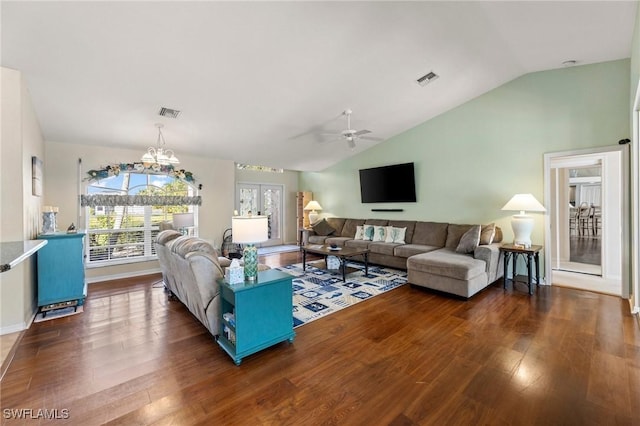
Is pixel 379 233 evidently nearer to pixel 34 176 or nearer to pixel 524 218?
pixel 524 218

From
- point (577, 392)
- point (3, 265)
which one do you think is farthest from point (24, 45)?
point (577, 392)

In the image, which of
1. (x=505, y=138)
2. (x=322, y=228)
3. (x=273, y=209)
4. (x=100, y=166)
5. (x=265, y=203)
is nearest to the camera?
(x=505, y=138)

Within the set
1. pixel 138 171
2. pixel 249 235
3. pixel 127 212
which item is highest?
pixel 138 171

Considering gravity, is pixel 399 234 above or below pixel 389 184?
below

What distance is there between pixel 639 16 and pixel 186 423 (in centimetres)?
528

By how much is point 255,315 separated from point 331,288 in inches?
81.0

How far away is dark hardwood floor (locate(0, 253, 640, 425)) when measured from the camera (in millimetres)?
1809

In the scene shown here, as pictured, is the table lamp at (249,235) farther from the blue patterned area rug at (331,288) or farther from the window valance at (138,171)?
the window valance at (138,171)

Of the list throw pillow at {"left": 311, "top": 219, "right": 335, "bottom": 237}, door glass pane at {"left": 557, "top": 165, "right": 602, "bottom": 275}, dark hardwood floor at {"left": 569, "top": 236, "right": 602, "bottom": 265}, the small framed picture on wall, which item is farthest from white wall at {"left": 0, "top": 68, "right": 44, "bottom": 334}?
dark hardwood floor at {"left": 569, "top": 236, "right": 602, "bottom": 265}

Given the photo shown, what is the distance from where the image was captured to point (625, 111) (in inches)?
151

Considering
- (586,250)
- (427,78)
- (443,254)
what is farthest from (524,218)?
(586,250)

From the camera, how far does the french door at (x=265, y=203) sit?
8.29 m

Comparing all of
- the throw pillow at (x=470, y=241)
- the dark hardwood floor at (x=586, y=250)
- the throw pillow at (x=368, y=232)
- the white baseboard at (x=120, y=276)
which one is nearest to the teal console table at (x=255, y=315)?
the throw pillow at (x=470, y=241)

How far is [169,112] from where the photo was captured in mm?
4273
